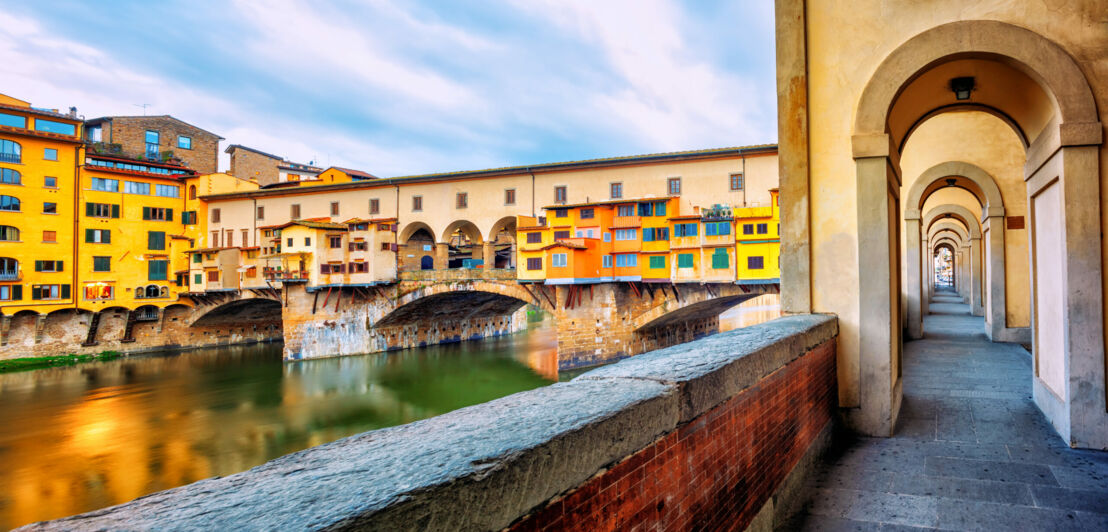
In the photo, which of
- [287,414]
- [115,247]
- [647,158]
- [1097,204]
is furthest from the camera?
[115,247]

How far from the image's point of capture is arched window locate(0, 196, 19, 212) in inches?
1081

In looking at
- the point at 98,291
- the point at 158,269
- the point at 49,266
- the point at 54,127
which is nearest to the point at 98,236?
the point at 49,266

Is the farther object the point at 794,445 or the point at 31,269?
the point at 31,269

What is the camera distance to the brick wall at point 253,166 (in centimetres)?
4197

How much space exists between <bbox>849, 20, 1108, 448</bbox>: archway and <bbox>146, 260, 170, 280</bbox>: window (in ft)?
127

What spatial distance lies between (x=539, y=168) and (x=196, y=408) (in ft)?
59.3

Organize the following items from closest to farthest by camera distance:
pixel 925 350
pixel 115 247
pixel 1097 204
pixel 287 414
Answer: pixel 1097 204 → pixel 925 350 → pixel 287 414 → pixel 115 247

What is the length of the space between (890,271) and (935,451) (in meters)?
1.54

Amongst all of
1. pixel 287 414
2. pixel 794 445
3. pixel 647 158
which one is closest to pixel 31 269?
pixel 287 414

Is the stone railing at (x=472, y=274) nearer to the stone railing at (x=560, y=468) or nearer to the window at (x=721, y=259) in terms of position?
the window at (x=721, y=259)

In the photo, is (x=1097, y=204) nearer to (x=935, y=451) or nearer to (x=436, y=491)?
(x=935, y=451)

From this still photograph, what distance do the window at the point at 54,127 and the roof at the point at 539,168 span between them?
7117 millimetres

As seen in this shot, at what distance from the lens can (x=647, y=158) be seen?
85.5 ft

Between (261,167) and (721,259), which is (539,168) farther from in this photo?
(261,167)
